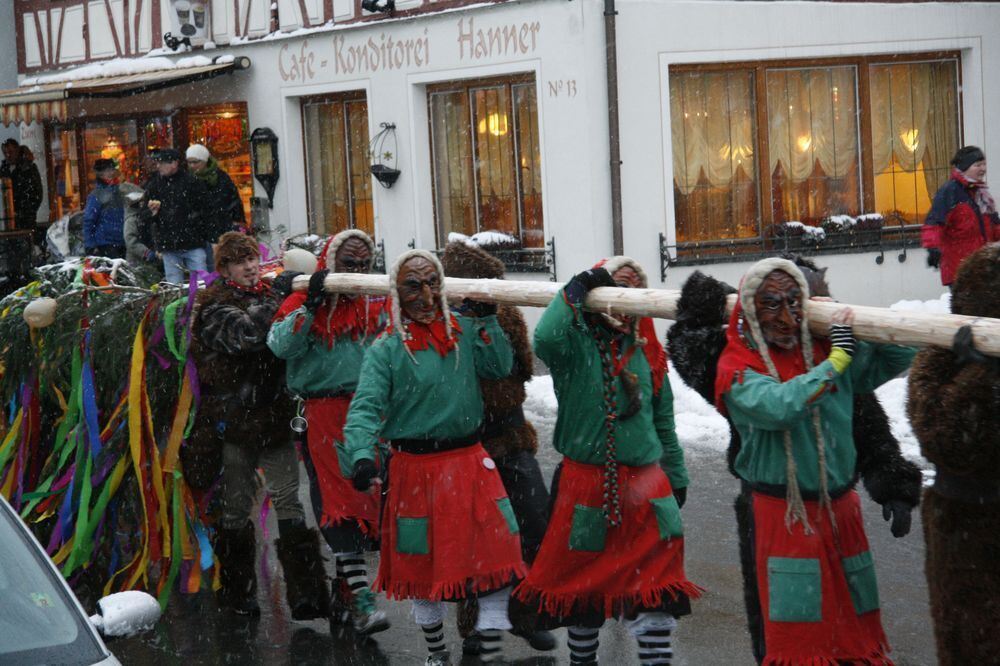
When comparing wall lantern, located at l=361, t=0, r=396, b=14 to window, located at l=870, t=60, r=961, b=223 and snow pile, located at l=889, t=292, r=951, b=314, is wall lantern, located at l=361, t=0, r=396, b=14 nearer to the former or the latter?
window, located at l=870, t=60, r=961, b=223

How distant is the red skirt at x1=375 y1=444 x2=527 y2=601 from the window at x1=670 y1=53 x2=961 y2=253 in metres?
9.24

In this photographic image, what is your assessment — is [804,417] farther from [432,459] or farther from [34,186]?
[34,186]

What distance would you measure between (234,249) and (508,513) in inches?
77.7

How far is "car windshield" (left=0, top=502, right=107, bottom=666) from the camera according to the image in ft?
12.2

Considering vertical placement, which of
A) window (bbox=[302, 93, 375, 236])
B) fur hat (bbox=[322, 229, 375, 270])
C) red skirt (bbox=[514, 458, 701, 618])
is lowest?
red skirt (bbox=[514, 458, 701, 618])

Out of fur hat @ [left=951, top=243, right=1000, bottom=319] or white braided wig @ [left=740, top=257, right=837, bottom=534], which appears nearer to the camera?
fur hat @ [left=951, top=243, right=1000, bottom=319]

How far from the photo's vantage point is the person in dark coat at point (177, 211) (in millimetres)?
13664

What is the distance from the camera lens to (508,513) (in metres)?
5.66

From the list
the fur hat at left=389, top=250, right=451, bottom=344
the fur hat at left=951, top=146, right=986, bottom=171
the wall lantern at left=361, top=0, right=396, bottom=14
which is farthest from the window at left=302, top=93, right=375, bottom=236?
the fur hat at left=389, top=250, right=451, bottom=344

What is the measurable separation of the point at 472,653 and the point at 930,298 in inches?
412

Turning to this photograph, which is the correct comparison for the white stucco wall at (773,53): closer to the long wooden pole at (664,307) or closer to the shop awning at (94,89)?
the shop awning at (94,89)

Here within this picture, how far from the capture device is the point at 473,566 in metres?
5.53

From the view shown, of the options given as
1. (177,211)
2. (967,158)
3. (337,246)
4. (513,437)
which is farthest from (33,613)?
(177,211)

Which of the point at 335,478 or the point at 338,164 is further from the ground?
the point at 338,164
